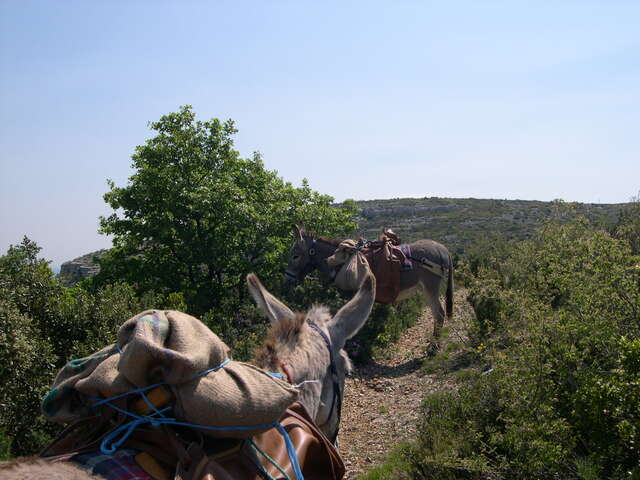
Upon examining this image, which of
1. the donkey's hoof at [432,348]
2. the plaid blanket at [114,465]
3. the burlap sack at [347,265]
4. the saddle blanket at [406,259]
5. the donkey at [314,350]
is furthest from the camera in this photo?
the saddle blanket at [406,259]

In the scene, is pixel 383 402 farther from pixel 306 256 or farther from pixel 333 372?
pixel 333 372

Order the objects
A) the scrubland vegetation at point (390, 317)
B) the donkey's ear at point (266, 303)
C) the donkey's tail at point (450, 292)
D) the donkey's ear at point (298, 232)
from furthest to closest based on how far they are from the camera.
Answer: the donkey's tail at point (450, 292) < the donkey's ear at point (298, 232) < the scrubland vegetation at point (390, 317) < the donkey's ear at point (266, 303)

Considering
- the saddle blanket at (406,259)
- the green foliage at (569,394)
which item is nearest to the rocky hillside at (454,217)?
the saddle blanket at (406,259)

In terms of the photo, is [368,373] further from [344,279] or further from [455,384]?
[455,384]

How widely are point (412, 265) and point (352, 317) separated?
7.23 metres

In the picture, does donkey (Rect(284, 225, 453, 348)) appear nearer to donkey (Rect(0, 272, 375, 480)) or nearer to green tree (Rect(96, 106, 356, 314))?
green tree (Rect(96, 106, 356, 314))

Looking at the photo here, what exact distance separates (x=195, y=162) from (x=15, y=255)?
5353 millimetres

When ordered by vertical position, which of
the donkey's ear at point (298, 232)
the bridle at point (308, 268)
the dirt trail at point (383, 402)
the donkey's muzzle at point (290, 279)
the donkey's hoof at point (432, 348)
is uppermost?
the donkey's ear at point (298, 232)

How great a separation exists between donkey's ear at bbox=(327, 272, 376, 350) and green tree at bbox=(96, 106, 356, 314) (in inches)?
259

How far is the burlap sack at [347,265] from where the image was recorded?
29.0 feet

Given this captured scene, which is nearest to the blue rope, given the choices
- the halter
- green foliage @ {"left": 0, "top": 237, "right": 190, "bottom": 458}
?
the halter

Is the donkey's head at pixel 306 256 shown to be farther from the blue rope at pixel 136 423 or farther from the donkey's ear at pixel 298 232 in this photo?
the blue rope at pixel 136 423

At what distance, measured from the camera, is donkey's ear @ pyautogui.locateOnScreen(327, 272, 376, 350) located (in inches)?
117

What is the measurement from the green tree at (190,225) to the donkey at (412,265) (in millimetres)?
879
